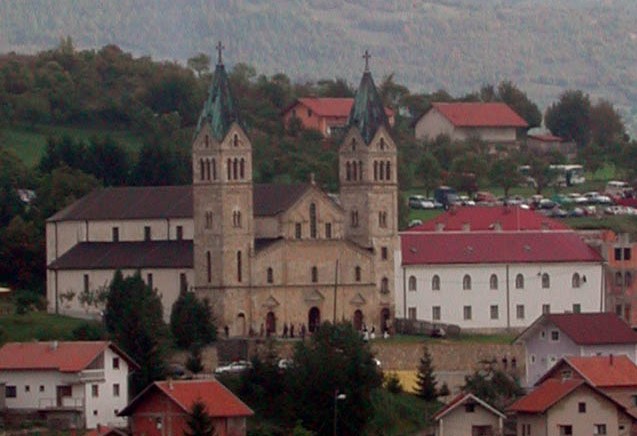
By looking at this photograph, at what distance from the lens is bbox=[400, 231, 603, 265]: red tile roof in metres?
134

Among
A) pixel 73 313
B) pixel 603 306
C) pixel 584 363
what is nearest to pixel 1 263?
pixel 73 313

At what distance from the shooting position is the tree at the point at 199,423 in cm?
9725

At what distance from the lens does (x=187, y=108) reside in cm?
19025

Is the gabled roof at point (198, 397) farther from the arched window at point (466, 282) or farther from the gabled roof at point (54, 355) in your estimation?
the arched window at point (466, 282)

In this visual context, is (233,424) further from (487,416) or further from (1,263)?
(1,263)

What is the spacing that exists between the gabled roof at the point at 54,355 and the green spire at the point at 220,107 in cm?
2076

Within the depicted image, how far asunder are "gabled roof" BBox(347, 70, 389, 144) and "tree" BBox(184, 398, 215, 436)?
120 ft

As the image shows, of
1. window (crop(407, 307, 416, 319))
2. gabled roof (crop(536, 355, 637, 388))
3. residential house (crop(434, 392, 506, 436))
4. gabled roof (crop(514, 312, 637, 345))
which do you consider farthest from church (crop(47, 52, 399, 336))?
residential house (crop(434, 392, 506, 436))

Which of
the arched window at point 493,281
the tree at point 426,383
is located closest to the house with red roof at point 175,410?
the tree at point 426,383

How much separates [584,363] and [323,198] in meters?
24.4

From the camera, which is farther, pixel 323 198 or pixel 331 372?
pixel 323 198

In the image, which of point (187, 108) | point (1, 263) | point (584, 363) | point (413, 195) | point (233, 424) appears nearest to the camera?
point (233, 424)

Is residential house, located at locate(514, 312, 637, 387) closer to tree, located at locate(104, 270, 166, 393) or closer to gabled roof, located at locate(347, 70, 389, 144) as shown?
tree, located at locate(104, 270, 166, 393)

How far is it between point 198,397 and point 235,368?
1465 centimetres
